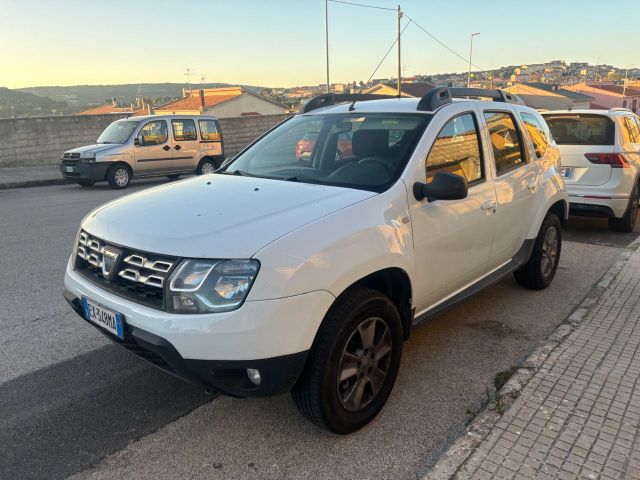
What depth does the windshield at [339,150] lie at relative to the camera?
3.22m

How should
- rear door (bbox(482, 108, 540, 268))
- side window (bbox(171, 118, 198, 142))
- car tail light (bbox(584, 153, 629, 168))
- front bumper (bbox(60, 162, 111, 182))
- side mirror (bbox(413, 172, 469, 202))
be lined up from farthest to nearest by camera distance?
side window (bbox(171, 118, 198, 142)) → front bumper (bbox(60, 162, 111, 182)) → car tail light (bbox(584, 153, 629, 168)) → rear door (bbox(482, 108, 540, 268)) → side mirror (bbox(413, 172, 469, 202))

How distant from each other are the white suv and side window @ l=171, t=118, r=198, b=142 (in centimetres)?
1089

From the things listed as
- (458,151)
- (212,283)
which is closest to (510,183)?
(458,151)

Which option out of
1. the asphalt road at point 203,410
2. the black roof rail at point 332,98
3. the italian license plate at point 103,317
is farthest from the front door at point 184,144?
the italian license plate at point 103,317

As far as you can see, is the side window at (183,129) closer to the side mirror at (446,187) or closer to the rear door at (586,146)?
the rear door at (586,146)

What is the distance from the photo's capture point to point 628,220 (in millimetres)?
7426

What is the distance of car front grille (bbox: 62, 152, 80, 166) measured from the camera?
41.8ft

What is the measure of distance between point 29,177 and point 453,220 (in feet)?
48.1

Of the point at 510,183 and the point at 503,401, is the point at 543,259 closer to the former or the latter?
the point at 510,183

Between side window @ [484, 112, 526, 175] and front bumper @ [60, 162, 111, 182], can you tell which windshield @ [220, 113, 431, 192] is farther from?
front bumper @ [60, 162, 111, 182]

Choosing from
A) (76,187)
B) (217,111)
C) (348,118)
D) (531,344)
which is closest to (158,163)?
(76,187)

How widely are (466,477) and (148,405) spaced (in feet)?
6.11

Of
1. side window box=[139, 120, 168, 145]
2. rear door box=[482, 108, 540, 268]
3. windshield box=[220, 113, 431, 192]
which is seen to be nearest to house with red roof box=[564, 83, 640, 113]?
side window box=[139, 120, 168, 145]

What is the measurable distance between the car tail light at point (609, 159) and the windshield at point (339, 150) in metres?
4.87
